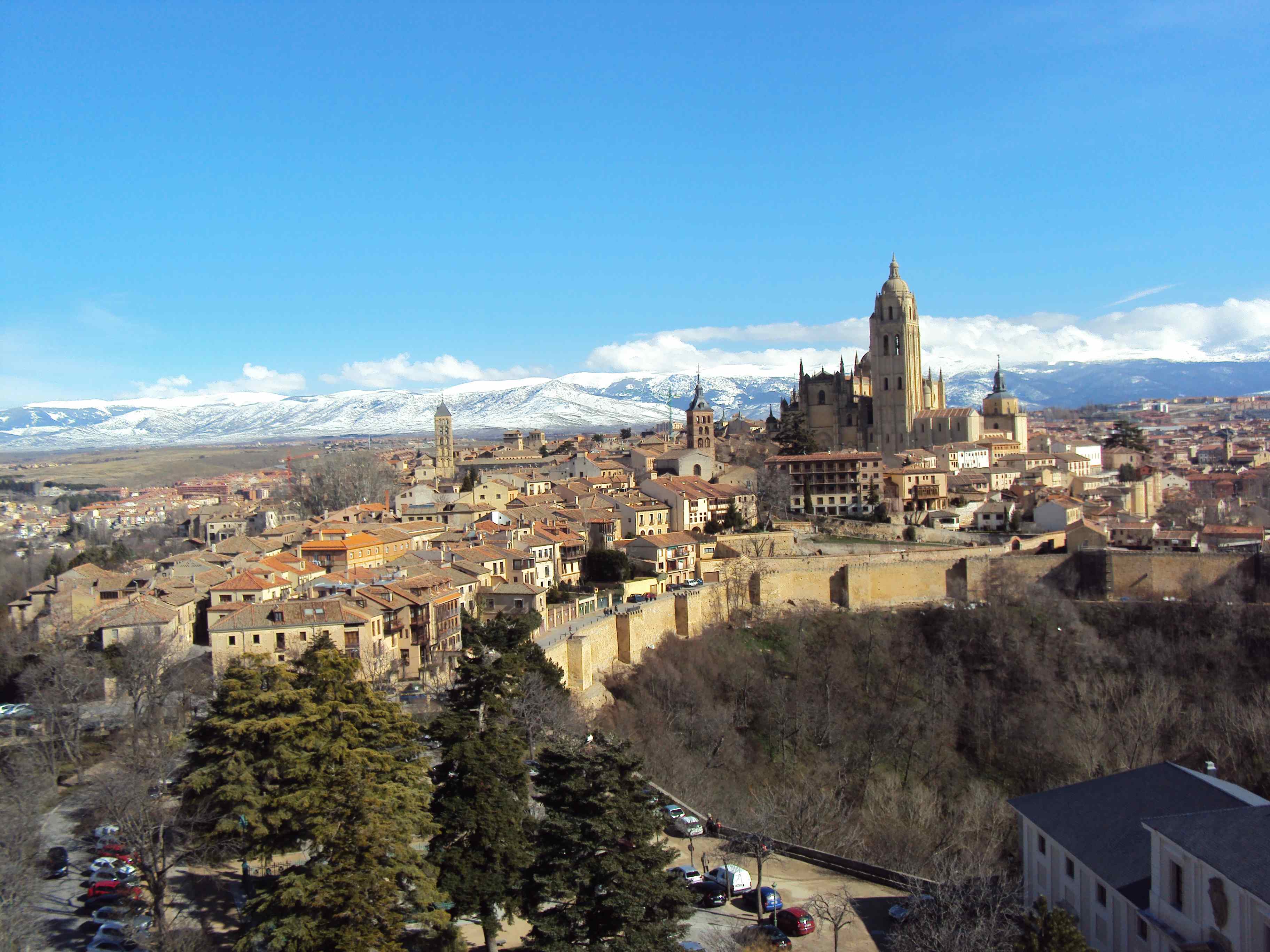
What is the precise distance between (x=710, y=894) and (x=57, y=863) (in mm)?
10122

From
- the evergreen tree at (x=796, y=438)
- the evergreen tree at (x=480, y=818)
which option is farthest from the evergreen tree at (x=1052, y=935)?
the evergreen tree at (x=796, y=438)

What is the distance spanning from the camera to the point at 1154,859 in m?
13.7

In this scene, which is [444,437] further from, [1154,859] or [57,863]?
[1154,859]

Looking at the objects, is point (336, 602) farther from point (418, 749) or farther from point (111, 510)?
point (111, 510)

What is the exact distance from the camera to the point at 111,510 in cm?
8125

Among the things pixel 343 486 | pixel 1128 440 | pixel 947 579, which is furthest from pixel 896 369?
pixel 343 486

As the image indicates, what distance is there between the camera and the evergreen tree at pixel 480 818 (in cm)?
1458

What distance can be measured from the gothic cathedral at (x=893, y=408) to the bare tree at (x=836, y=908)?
5400 centimetres

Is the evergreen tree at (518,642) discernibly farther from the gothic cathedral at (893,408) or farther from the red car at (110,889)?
the gothic cathedral at (893,408)

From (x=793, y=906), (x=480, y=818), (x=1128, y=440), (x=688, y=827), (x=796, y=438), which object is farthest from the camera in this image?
(x=1128, y=440)

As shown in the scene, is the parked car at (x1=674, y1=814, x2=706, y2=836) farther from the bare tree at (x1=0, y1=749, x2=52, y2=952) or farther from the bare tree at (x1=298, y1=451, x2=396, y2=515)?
the bare tree at (x1=298, y1=451, x2=396, y2=515)

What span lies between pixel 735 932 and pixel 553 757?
11.9ft

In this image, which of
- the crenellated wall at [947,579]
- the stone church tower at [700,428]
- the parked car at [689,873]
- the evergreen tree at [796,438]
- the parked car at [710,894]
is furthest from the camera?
the stone church tower at [700,428]

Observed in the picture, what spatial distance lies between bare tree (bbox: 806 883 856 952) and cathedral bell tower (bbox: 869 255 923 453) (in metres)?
55.1
